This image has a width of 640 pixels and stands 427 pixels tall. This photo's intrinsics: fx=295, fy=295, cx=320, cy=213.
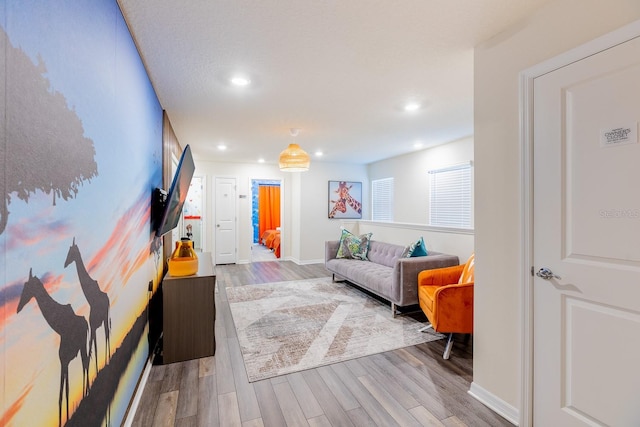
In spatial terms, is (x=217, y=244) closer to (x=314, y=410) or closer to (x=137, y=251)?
(x=137, y=251)

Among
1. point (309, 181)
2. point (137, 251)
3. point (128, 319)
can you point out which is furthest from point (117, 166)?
point (309, 181)

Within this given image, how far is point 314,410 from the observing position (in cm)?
190

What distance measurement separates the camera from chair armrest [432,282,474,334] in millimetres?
2508

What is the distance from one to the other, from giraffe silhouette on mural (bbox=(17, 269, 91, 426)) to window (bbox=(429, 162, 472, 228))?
4462mm

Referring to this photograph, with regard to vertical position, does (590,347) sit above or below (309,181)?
below

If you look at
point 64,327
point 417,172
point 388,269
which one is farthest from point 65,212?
point 417,172

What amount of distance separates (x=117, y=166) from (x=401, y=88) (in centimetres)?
234

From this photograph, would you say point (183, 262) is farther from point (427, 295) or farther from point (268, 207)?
point (268, 207)

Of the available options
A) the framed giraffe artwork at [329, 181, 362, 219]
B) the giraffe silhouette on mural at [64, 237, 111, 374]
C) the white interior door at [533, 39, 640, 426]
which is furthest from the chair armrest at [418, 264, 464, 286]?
the framed giraffe artwork at [329, 181, 362, 219]

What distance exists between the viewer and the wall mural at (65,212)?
74 cm

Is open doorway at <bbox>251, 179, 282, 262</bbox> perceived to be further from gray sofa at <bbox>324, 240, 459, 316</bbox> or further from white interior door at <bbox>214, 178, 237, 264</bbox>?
gray sofa at <bbox>324, 240, 459, 316</bbox>

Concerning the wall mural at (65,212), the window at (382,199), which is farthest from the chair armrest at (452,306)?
the window at (382,199)

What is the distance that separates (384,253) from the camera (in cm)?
458

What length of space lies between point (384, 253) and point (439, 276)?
56.1 inches
